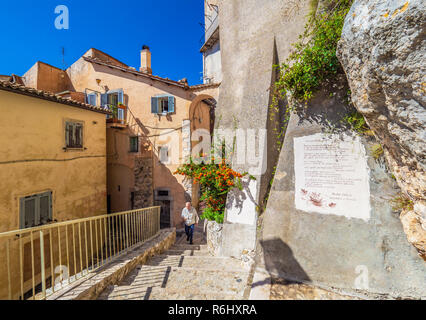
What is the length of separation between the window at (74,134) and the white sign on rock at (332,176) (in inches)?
325

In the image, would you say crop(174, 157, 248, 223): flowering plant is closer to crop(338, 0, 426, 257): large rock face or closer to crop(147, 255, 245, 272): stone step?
crop(147, 255, 245, 272): stone step

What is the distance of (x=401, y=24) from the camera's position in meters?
1.65

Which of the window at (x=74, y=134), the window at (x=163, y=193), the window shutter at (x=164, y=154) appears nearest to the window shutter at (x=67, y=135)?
the window at (x=74, y=134)

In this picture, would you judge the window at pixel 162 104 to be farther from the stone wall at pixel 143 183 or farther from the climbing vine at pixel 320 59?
the climbing vine at pixel 320 59

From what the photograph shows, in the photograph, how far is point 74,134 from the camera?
769 cm

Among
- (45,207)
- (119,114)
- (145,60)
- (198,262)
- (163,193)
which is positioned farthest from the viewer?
(145,60)

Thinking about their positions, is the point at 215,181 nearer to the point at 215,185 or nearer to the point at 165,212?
A: the point at 215,185

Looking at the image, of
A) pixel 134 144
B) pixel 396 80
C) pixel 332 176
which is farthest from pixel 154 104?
pixel 396 80

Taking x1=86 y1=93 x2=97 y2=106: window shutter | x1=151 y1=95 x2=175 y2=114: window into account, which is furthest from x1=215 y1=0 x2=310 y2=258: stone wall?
x1=86 y1=93 x2=97 y2=106: window shutter

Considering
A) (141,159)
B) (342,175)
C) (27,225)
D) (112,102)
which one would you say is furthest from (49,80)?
(342,175)

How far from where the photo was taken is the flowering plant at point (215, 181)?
14.8 ft

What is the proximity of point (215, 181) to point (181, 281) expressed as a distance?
2.21 meters

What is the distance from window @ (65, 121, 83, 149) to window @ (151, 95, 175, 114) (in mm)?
3557

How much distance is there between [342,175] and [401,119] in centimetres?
121
